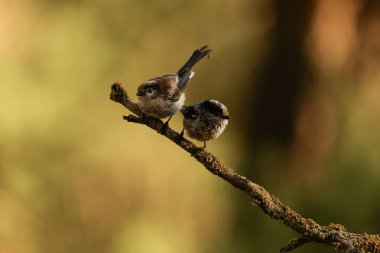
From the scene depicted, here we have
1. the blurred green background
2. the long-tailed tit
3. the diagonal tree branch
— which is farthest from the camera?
the blurred green background

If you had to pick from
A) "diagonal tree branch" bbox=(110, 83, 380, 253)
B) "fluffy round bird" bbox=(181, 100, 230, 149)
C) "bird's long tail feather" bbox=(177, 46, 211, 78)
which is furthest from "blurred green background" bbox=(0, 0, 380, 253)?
"diagonal tree branch" bbox=(110, 83, 380, 253)

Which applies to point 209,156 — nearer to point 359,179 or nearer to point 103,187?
point 103,187

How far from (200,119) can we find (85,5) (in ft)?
7.73

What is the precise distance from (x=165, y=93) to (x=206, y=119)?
0.82ft

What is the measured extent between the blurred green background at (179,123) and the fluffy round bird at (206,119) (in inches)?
70.4

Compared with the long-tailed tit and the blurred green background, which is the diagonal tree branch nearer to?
the long-tailed tit

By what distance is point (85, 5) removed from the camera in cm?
486

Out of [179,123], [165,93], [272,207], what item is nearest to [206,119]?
[165,93]

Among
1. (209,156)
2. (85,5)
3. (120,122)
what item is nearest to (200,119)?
(209,156)

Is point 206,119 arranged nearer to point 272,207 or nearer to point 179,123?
point 272,207

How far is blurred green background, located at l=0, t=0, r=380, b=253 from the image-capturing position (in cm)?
481

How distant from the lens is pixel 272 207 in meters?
2.58

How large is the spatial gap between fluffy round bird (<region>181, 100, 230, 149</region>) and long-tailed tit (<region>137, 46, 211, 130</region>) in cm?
11

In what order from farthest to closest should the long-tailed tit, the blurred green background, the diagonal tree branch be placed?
1. the blurred green background
2. the long-tailed tit
3. the diagonal tree branch
